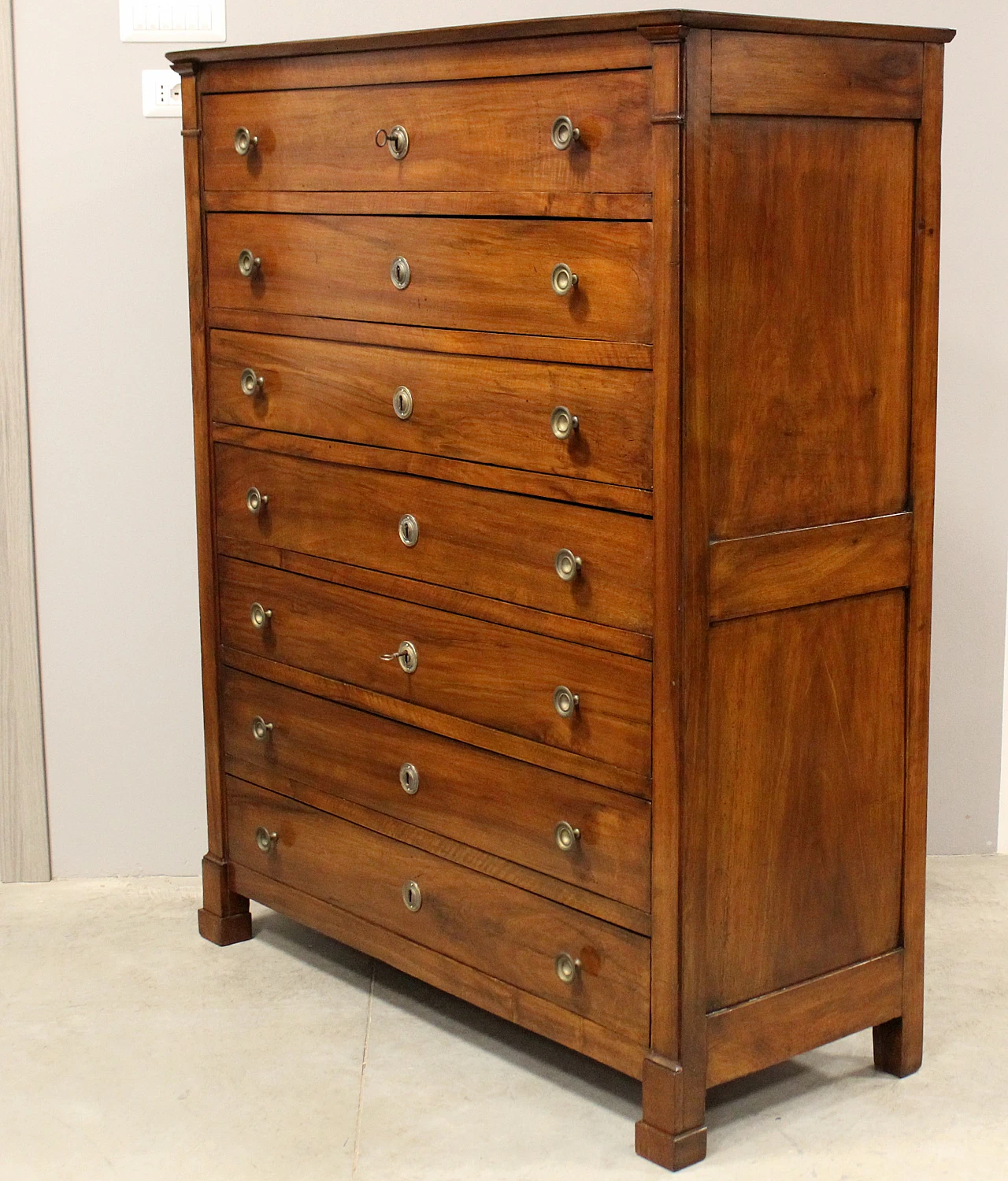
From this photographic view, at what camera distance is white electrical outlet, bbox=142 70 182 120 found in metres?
3.28

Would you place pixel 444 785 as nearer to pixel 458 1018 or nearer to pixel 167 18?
pixel 458 1018

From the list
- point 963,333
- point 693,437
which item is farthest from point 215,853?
point 963,333

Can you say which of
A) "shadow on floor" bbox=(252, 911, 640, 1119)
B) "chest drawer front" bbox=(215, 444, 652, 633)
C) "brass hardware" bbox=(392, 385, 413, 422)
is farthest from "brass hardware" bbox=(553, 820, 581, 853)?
"brass hardware" bbox=(392, 385, 413, 422)

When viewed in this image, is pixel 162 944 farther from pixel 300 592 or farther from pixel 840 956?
pixel 840 956

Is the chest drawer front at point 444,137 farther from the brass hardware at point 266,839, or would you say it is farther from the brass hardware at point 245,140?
the brass hardware at point 266,839

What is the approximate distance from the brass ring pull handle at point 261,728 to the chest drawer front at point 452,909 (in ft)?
0.35

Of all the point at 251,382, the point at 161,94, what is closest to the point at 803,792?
the point at 251,382

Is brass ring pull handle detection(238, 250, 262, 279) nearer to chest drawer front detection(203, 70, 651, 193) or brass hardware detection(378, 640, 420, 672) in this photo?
chest drawer front detection(203, 70, 651, 193)

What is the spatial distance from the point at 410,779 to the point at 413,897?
20 cm

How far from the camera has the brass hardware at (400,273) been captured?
2604mm

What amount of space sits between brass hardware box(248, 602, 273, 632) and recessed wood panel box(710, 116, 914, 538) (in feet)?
3.33

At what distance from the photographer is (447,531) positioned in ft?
8.60

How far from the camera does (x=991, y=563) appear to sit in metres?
3.49

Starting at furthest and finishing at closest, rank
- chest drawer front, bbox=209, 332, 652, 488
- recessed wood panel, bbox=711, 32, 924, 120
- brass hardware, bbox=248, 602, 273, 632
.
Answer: brass hardware, bbox=248, 602, 273, 632 < chest drawer front, bbox=209, 332, 652, 488 < recessed wood panel, bbox=711, 32, 924, 120
